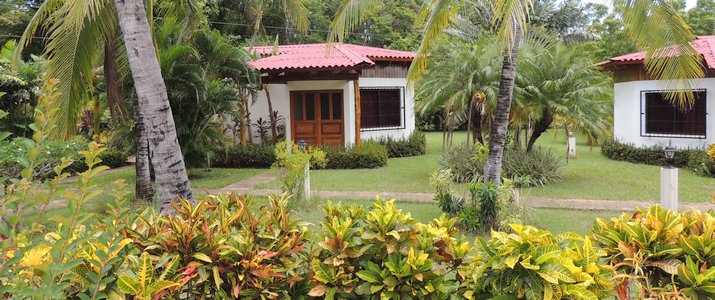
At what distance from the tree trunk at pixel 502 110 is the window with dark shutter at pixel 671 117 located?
8.94 metres

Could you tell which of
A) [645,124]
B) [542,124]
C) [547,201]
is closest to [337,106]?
[542,124]

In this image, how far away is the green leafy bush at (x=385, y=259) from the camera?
2775 mm

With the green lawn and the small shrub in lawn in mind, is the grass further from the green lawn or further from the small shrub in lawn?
the small shrub in lawn

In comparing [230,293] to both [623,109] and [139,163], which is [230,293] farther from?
[623,109]

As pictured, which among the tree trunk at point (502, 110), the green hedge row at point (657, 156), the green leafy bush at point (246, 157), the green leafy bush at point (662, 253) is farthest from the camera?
the green leafy bush at point (246, 157)

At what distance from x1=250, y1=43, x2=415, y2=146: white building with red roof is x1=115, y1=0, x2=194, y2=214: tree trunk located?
10853 millimetres

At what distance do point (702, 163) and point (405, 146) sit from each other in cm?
912

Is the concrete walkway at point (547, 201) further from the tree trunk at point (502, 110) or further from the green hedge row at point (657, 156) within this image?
the green hedge row at point (657, 156)

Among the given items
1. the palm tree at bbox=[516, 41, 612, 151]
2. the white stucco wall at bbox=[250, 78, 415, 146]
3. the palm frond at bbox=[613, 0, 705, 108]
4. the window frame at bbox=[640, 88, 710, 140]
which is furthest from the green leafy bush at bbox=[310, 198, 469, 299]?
the window frame at bbox=[640, 88, 710, 140]

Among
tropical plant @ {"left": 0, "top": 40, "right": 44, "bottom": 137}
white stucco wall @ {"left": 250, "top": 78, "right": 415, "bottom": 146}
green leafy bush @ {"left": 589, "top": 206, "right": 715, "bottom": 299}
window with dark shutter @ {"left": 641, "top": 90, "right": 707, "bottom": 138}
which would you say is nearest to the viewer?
green leafy bush @ {"left": 589, "top": 206, "right": 715, "bottom": 299}

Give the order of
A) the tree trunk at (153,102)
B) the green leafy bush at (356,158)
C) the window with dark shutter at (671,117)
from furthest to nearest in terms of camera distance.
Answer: the green leafy bush at (356,158)
the window with dark shutter at (671,117)
the tree trunk at (153,102)

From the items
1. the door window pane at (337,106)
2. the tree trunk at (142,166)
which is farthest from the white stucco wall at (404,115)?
the tree trunk at (142,166)

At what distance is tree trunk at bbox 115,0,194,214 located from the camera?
5.49m

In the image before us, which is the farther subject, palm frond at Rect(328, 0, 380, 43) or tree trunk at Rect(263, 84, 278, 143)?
tree trunk at Rect(263, 84, 278, 143)
